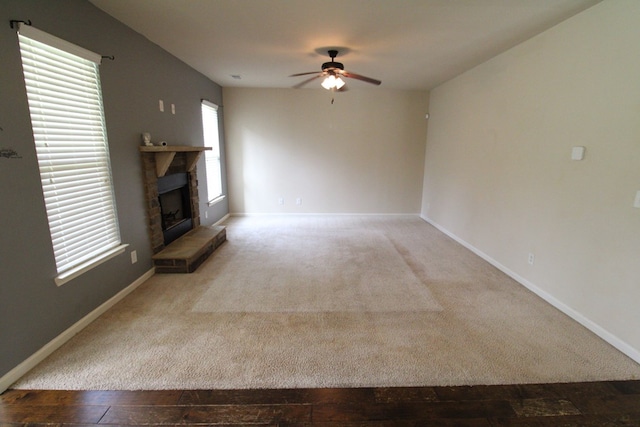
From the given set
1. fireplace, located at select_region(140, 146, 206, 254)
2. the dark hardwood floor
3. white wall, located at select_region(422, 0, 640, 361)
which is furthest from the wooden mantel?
white wall, located at select_region(422, 0, 640, 361)

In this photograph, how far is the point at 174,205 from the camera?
3922 mm

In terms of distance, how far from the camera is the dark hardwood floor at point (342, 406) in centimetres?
155

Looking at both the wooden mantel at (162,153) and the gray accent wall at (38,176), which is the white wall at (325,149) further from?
the wooden mantel at (162,153)

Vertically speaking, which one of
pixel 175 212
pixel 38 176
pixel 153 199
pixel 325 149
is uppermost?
pixel 325 149

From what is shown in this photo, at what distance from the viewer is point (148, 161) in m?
3.12

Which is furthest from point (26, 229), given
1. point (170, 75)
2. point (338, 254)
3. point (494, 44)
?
point (494, 44)

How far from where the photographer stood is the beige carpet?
6.07 feet

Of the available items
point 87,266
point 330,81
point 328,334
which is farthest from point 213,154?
point 328,334

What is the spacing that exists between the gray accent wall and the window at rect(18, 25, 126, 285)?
2.7 inches

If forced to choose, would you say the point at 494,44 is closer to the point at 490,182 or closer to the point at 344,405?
the point at 490,182

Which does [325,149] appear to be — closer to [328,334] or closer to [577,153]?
[577,153]

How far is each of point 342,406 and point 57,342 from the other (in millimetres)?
1982

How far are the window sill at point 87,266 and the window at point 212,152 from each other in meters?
2.44

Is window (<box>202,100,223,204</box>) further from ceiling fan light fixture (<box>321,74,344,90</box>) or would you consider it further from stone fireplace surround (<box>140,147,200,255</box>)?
ceiling fan light fixture (<box>321,74,344,90</box>)
